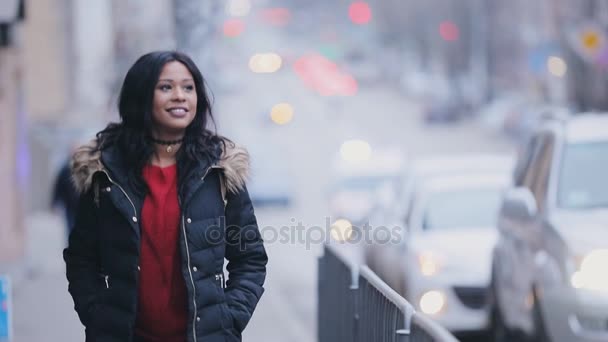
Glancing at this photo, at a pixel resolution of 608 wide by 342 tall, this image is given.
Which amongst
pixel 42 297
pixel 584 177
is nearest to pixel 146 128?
pixel 584 177

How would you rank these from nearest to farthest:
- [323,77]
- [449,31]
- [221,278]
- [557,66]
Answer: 1. [221,278]
2. [557,66]
3. [449,31]
4. [323,77]

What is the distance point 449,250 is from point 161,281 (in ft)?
27.6

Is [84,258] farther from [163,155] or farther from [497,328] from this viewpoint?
[497,328]

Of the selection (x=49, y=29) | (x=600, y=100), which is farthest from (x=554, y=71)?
(x=49, y=29)

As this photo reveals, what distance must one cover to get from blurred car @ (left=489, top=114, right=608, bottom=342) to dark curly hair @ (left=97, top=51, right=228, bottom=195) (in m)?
4.14

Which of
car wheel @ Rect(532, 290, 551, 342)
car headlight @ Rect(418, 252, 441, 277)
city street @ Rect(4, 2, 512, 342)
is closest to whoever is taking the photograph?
car wheel @ Rect(532, 290, 551, 342)

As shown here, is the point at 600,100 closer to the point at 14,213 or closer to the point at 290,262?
the point at 290,262

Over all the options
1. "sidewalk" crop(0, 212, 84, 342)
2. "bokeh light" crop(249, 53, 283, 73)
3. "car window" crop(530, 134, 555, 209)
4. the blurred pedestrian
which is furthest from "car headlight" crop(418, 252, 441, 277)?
"bokeh light" crop(249, 53, 283, 73)

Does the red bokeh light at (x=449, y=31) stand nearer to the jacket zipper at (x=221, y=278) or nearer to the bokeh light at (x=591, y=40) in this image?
the bokeh light at (x=591, y=40)

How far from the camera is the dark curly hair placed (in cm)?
494

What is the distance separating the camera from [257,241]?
5105 millimetres

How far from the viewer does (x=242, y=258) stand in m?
5.09

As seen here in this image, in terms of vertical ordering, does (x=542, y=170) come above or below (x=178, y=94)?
below

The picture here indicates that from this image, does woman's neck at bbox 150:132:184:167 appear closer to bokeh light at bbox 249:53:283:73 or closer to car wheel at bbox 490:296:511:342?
car wheel at bbox 490:296:511:342
